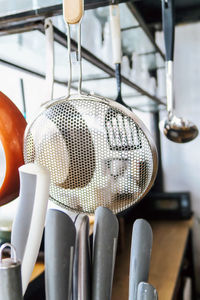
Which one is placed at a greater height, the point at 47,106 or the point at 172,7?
the point at 172,7

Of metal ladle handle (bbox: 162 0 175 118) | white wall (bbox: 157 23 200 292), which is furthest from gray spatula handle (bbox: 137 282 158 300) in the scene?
white wall (bbox: 157 23 200 292)

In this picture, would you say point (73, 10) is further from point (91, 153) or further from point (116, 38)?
point (116, 38)

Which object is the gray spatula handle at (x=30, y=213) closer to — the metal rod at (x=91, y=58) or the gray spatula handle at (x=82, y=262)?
the gray spatula handle at (x=82, y=262)

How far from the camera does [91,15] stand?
3.17ft

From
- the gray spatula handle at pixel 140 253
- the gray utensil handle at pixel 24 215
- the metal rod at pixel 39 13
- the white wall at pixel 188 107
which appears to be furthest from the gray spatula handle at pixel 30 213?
the white wall at pixel 188 107

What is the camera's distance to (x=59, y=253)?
0.36m

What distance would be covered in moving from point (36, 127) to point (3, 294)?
8.1 inches

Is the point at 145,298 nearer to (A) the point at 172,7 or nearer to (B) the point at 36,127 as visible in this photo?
(B) the point at 36,127

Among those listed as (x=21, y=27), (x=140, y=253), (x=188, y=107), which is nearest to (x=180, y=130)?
(x=21, y=27)

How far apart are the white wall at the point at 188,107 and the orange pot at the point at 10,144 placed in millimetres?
2536

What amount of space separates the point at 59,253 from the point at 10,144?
0.51ft

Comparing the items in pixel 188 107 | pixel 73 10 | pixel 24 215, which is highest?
pixel 73 10

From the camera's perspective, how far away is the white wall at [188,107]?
9.39ft

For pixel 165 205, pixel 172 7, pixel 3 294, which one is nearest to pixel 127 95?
A: pixel 165 205
